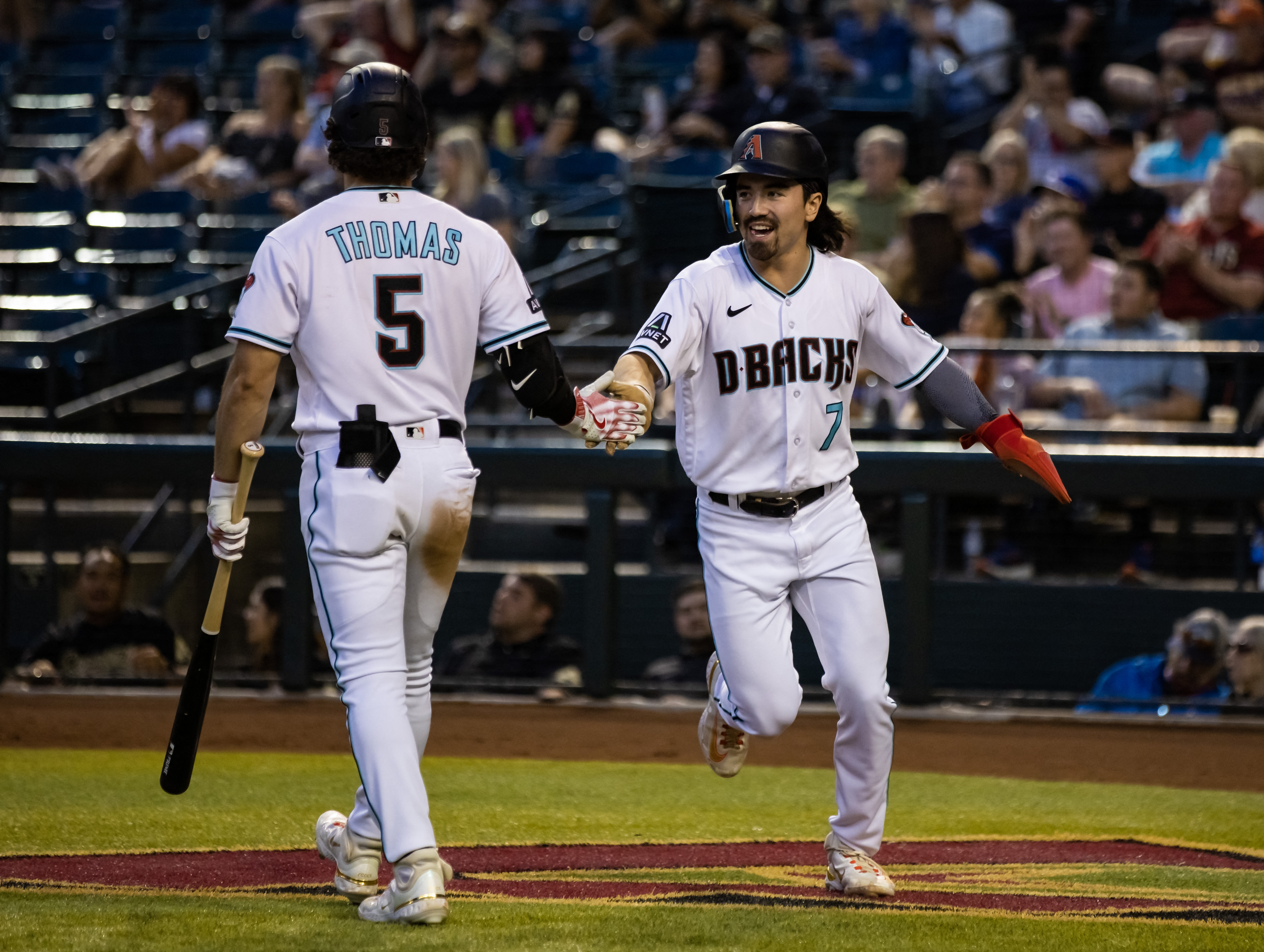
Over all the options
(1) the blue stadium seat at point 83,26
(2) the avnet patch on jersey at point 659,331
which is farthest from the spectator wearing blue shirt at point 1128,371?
(1) the blue stadium seat at point 83,26

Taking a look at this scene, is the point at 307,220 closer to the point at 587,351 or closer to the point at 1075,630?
the point at 1075,630

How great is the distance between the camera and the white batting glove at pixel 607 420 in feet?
13.1

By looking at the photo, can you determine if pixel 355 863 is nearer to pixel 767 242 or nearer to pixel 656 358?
pixel 656 358

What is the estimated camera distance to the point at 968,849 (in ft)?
16.3

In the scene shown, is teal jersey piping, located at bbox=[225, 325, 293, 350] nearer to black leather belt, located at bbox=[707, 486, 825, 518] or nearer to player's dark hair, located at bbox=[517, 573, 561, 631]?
black leather belt, located at bbox=[707, 486, 825, 518]

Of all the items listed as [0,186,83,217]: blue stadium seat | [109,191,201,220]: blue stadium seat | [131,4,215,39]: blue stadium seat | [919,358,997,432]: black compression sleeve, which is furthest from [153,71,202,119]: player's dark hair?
[919,358,997,432]: black compression sleeve

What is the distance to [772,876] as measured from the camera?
14.5ft

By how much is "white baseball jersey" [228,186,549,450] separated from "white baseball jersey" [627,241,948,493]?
0.62m

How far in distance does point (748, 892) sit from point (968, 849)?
1181 millimetres

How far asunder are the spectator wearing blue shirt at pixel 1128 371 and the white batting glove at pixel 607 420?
4277 mm

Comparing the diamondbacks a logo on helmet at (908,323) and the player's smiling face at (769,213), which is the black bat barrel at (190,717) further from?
the diamondbacks a logo on helmet at (908,323)

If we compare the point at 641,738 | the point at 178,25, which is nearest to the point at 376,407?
the point at 641,738

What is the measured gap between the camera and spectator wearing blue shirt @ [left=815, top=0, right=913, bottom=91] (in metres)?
11.9

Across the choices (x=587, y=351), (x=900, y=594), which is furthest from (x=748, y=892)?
(x=587, y=351)
